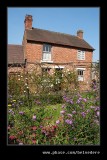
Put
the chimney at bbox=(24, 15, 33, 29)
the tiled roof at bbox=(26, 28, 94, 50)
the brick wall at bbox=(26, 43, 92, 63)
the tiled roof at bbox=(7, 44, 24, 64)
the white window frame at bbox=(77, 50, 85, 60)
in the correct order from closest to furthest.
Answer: the tiled roof at bbox=(7, 44, 24, 64) → the brick wall at bbox=(26, 43, 92, 63) → the tiled roof at bbox=(26, 28, 94, 50) → the chimney at bbox=(24, 15, 33, 29) → the white window frame at bbox=(77, 50, 85, 60)

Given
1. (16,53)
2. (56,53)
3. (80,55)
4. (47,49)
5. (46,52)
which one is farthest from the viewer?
(80,55)

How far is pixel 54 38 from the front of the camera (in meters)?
22.3

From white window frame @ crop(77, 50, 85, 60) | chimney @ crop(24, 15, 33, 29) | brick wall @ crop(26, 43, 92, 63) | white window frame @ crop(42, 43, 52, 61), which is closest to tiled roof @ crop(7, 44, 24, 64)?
brick wall @ crop(26, 43, 92, 63)

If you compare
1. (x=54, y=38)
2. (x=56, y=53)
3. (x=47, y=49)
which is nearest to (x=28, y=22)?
(x=54, y=38)

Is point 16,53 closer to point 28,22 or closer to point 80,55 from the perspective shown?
Answer: point 28,22

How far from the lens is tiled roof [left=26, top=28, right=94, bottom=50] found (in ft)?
67.0

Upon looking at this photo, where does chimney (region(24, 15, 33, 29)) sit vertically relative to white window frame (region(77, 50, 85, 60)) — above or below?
above

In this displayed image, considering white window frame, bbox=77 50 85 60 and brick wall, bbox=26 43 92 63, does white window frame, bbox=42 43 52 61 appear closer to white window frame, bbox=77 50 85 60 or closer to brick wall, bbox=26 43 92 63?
brick wall, bbox=26 43 92 63

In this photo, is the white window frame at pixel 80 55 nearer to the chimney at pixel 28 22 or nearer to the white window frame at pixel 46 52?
the white window frame at pixel 46 52
